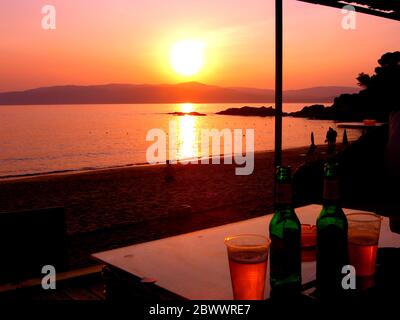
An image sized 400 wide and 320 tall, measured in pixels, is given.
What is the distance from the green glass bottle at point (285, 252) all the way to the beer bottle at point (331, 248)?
0.06m

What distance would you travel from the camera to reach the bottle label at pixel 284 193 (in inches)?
47.6

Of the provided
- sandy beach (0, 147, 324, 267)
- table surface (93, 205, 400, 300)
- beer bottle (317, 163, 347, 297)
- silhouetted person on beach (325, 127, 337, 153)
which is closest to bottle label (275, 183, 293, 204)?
beer bottle (317, 163, 347, 297)

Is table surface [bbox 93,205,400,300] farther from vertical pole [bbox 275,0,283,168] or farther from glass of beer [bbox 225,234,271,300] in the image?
vertical pole [bbox 275,0,283,168]

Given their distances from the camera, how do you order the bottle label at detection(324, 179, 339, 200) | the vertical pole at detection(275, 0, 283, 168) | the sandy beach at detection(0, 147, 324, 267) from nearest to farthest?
1. the bottle label at detection(324, 179, 339, 200)
2. the vertical pole at detection(275, 0, 283, 168)
3. the sandy beach at detection(0, 147, 324, 267)

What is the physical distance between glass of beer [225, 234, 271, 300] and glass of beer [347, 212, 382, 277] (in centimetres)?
32

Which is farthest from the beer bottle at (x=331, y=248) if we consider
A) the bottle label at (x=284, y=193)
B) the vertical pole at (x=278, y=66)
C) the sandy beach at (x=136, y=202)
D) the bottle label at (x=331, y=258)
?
the sandy beach at (x=136, y=202)

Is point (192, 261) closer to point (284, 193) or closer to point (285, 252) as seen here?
point (285, 252)

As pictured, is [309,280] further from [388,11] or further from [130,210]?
[130,210]

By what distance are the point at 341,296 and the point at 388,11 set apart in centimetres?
327

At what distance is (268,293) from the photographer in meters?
1.31

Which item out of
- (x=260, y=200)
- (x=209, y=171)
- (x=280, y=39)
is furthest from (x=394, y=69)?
(x=280, y=39)

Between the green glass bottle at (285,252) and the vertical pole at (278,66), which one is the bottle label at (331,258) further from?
the vertical pole at (278,66)

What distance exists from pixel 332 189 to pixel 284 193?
0.44ft

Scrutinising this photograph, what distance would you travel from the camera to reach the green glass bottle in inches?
50.3
